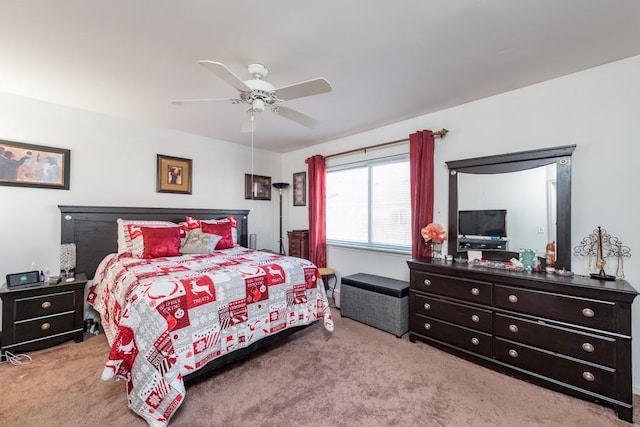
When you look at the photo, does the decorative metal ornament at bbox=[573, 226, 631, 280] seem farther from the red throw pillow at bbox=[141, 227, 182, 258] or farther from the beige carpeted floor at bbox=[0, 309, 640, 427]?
the red throw pillow at bbox=[141, 227, 182, 258]

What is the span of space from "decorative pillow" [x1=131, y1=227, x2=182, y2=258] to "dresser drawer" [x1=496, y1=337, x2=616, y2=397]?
3.38m

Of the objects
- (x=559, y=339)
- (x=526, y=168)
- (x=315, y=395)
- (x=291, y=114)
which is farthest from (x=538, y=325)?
(x=291, y=114)

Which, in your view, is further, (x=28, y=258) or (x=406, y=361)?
(x=28, y=258)

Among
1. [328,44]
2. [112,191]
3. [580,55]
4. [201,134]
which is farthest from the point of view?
[201,134]

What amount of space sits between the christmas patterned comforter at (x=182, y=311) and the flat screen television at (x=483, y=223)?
5.51 feet

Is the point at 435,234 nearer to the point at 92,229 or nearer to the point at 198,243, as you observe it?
the point at 198,243

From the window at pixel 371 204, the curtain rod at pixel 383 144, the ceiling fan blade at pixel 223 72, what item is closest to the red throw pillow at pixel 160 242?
the ceiling fan blade at pixel 223 72

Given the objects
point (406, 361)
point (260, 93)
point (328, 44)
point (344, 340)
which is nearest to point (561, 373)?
point (406, 361)

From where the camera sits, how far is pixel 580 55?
2.00 meters

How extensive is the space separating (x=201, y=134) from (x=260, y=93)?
Answer: 2345 millimetres

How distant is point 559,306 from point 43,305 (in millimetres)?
4419

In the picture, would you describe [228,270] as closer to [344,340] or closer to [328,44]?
[344,340]

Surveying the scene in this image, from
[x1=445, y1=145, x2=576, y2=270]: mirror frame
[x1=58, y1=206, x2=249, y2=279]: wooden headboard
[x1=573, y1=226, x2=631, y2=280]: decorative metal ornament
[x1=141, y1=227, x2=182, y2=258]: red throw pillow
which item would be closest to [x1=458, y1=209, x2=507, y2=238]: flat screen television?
[x1=445, y1=145, x2=576, y2=270]: mirror frame

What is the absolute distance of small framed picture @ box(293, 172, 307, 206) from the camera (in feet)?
15.6
